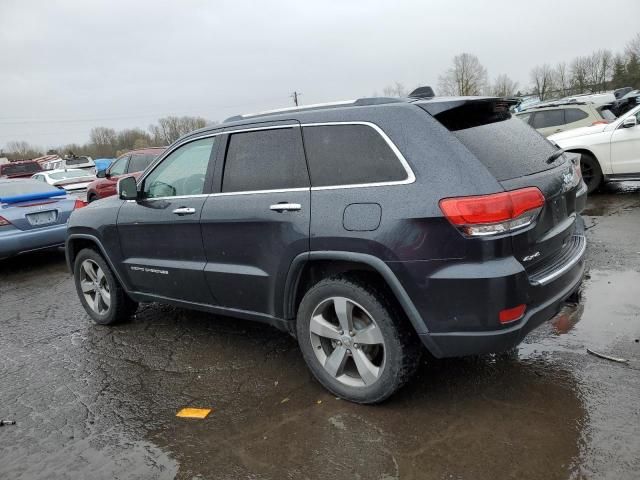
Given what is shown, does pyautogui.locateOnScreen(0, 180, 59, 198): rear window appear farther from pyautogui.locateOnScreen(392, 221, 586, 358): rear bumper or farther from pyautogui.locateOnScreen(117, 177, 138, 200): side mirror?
pyautogui.locateOnScreen(392, 221, 586, 358): rear bumper

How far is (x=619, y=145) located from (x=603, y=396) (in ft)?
23.8

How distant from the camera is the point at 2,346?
4.84 m

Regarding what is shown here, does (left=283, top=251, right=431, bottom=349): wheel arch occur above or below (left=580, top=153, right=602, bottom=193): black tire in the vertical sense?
above

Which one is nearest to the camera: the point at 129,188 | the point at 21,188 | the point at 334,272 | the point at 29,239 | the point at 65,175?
the point at 334,272

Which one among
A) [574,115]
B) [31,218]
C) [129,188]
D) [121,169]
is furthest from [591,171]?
[121,169]

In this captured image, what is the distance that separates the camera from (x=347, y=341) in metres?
3.19

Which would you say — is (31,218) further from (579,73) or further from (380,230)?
(579,73)

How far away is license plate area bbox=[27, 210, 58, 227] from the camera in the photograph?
7.69 m

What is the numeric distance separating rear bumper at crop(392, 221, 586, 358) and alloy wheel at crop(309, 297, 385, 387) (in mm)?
356

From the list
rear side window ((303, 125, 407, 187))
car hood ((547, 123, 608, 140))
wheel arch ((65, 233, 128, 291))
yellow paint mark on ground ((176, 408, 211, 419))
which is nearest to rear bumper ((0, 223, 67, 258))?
wheel arch ((65, 233, 128, 291))

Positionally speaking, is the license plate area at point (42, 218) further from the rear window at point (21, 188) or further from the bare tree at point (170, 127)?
the bare tree at point (170, 127)

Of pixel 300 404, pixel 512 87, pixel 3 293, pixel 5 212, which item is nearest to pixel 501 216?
pixel 300 404

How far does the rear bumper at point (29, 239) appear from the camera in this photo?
740 cm

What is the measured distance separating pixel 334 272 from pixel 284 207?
515 millimetres
